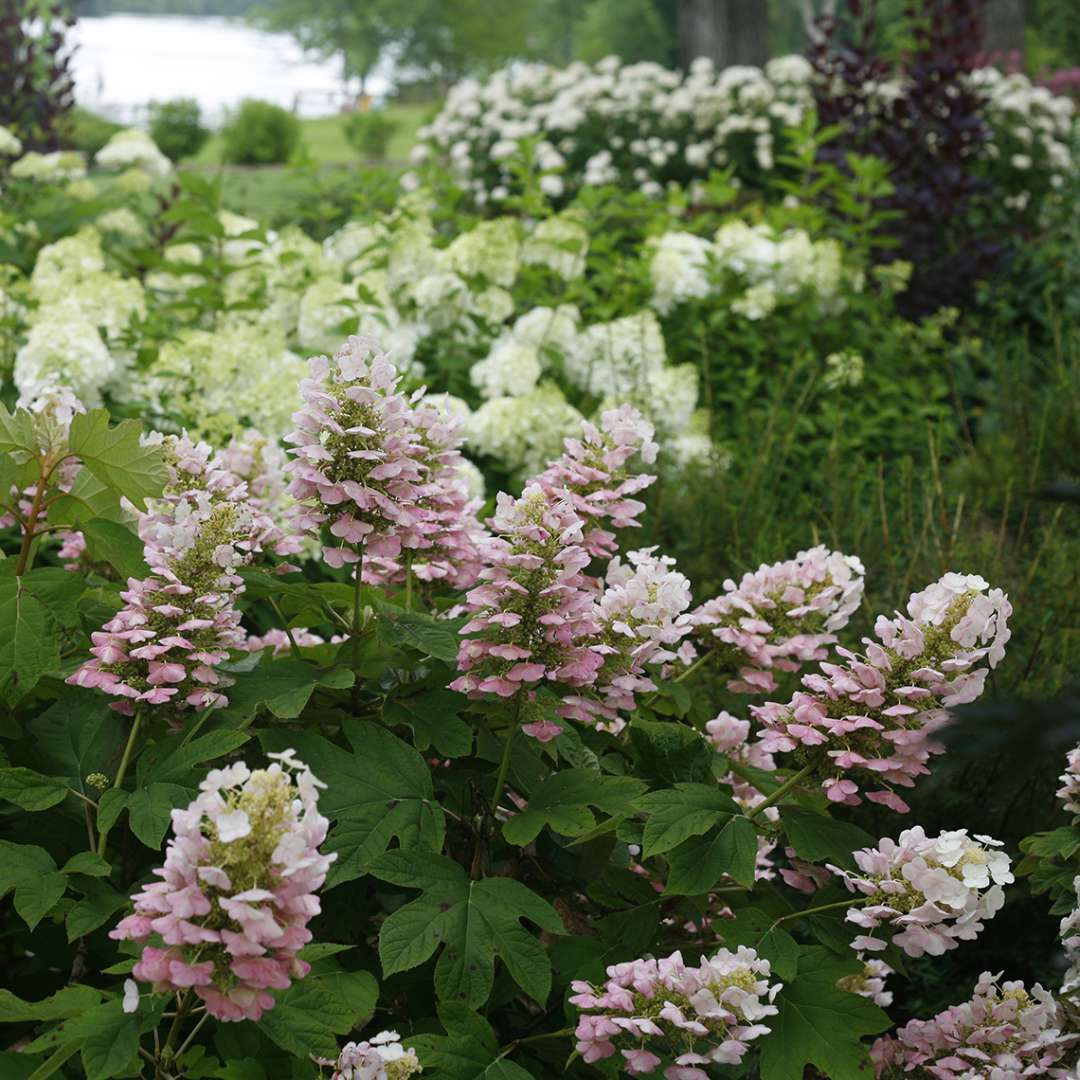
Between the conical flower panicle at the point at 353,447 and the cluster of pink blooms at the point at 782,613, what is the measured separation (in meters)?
0.55

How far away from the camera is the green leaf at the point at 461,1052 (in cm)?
160

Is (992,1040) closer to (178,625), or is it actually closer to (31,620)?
(178,625)

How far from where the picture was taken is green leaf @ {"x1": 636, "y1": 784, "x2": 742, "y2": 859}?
5.56 ft

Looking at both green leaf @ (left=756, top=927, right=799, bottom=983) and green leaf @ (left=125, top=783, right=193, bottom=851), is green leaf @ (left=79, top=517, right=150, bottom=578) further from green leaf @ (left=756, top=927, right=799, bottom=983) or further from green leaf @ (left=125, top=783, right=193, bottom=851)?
green leaf @ (left=756, top=927, right=799, bottom=983)

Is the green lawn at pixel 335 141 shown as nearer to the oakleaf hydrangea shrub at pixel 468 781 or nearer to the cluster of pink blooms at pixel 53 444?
the cluster of pink blooms at pixel 53 444

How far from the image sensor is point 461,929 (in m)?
1.65

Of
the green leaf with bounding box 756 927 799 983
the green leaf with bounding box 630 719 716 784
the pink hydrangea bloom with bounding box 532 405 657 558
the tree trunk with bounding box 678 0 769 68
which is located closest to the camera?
the green leaf with bounding box 756 927 799 983

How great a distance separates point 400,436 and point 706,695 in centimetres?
170

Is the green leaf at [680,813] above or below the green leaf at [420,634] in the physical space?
below

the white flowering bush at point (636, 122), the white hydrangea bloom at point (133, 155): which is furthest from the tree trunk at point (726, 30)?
the white hydrangea bloom at point (133, 155)

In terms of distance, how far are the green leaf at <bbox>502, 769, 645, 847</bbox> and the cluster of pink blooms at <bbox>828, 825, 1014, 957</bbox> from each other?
32cm

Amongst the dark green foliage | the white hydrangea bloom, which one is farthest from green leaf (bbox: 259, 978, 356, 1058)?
the dark green foliage

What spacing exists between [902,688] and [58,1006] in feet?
3.48

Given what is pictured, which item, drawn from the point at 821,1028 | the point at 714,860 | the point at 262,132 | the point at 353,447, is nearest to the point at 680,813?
the point at 714,860
